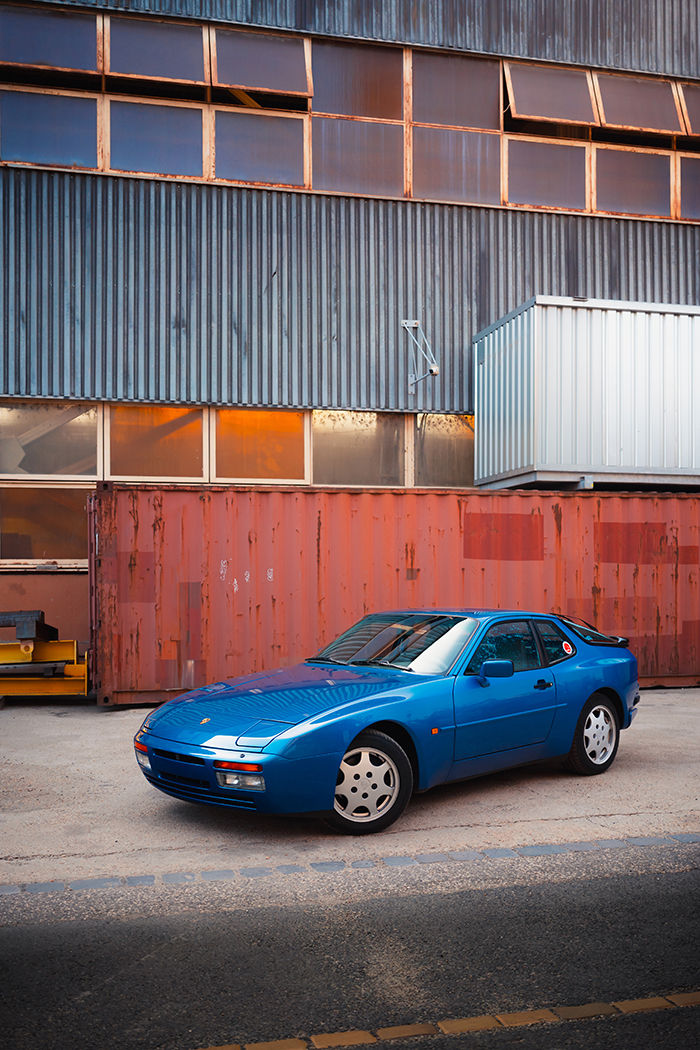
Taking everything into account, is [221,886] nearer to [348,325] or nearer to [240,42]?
[348,325]

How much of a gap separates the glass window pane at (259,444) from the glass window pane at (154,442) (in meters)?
0.41

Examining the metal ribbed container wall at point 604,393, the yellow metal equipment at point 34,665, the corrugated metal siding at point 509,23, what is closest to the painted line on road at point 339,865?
the yellow metal equipment at point 34,665

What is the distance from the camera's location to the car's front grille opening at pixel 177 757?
548cm

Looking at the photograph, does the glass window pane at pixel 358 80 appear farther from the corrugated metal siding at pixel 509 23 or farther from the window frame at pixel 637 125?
the window frame at pixel 637 125

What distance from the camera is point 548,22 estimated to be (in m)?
16.4

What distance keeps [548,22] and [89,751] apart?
14.5 metres

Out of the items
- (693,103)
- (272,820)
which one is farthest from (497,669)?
(693,103)

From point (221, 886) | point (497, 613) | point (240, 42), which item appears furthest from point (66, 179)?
point (221, 886)

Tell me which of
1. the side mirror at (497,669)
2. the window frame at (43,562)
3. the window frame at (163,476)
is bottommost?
the side mirror at (497,669)

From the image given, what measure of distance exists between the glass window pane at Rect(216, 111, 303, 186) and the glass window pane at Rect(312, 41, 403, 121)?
701 millimetres

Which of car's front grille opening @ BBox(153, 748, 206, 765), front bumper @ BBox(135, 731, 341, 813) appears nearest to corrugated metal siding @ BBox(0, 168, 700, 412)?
car's front grille opening @ BBox(153, 748, 206, 765)

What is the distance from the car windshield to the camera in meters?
6.49

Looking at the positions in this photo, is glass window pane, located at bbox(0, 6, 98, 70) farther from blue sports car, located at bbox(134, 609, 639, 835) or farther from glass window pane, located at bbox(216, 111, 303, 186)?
blue sports car, located at bbox(134, 609, 639, 835)

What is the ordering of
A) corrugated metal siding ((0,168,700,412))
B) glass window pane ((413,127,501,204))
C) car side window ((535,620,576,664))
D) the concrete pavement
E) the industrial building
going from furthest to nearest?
glass window pane ((413,127,501,204)) < corrugated metal siding ((0,168,700,412)) < the industrial building < car side window ((535,620,576,664)) < the concrete pavement
